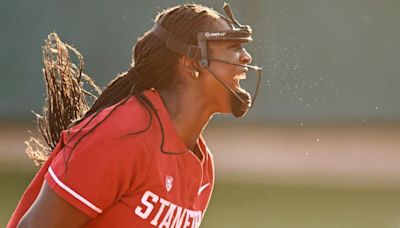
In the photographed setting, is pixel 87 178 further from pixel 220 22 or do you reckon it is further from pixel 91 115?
pixel 220 22

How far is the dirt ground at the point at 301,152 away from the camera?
10484 millimetres

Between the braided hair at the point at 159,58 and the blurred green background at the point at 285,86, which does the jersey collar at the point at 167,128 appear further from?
the blurred green background at the point at 285,86

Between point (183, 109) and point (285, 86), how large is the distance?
325 inches

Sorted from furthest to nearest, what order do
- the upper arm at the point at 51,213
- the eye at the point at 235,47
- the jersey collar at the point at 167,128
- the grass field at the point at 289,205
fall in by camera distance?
the grass field at the point at 289,205 → the eye at the point at 235,47 → the jersey collar at the point at 167,128 → the upper arm at the point at 51,213

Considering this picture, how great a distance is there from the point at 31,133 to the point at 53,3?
1814 mm

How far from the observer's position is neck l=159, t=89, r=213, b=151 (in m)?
3.68

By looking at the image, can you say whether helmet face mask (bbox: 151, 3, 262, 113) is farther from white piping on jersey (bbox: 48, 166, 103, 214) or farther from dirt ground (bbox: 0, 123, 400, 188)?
dirt ground (bbox: 0, 123, 400, 188)

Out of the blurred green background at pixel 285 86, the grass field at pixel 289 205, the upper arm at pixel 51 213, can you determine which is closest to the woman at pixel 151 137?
the upper arm at pixel 51 213

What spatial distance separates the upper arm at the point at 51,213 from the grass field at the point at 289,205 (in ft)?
14.9

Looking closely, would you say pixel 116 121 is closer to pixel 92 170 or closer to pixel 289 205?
pixel 92 170

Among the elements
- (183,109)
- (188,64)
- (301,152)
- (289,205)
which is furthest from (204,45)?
(301,152)

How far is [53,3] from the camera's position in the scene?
12.7 m

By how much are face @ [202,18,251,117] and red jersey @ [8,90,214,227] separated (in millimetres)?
187

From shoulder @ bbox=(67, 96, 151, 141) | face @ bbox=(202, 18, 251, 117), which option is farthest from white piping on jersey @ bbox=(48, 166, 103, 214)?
face @ bbox=(202, 18, 251, 117)
